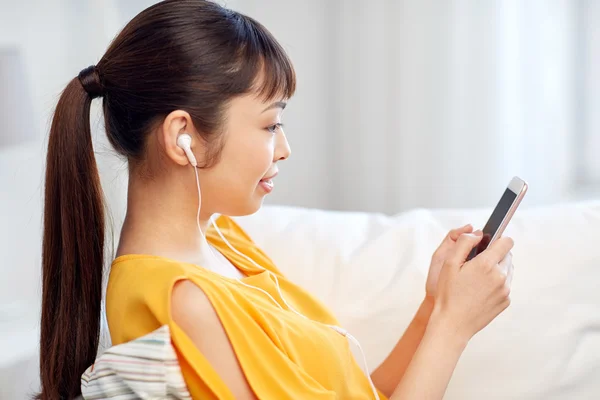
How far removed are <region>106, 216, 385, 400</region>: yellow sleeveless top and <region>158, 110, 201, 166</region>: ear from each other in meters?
0.14

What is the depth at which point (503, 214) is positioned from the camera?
1.05 meters

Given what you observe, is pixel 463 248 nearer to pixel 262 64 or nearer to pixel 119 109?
pixel 262 64

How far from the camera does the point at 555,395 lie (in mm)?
1198

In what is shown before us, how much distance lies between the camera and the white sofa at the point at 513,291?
1.22 m

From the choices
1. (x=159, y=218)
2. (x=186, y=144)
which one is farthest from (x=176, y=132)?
(x=159, y=218)

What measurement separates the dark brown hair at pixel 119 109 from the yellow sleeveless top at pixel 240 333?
88 mm

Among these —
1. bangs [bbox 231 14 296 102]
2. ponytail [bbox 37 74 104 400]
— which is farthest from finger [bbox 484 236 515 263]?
ponytail [bbox 37 74 104 400]

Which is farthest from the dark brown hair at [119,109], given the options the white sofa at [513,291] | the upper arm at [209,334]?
the white sofa at [513,291]

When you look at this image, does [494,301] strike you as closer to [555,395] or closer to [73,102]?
[555,395]

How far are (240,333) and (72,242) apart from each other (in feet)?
1.00

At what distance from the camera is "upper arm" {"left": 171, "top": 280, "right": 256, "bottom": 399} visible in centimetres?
87

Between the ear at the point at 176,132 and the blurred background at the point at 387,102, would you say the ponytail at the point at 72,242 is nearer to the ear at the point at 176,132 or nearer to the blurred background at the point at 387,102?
the ear at the point at 176,132

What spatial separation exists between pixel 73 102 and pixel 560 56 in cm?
164

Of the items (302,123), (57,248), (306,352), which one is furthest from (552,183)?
(57,248)
